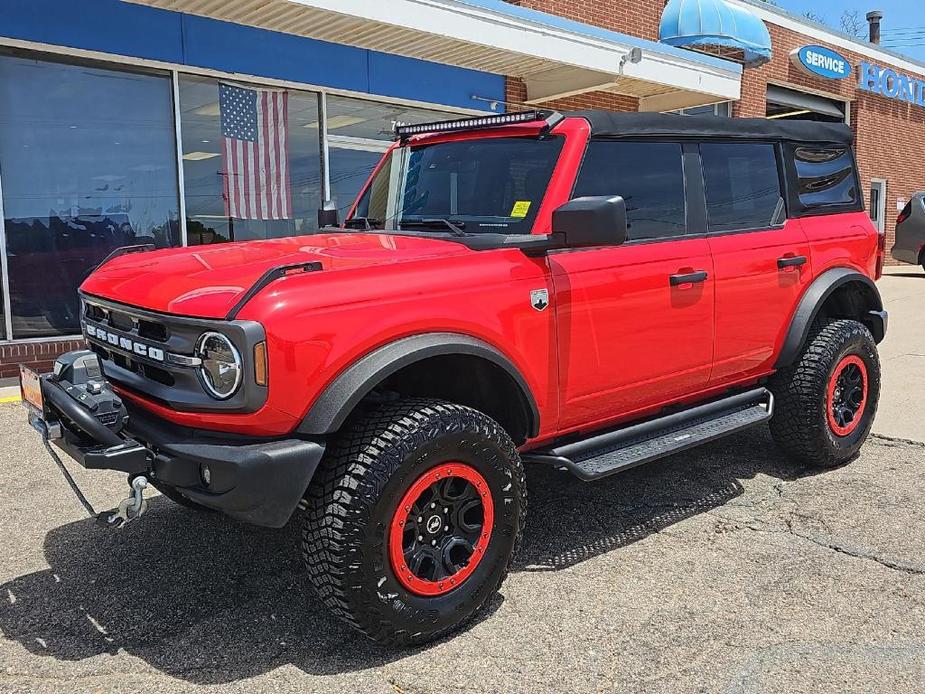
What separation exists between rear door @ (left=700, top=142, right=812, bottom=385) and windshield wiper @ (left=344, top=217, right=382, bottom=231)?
67.3 inches

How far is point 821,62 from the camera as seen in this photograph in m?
18.6

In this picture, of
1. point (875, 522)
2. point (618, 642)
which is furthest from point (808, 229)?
point (618, 642)

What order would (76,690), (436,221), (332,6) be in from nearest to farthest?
(76,690)
(436,221)
(332,6)

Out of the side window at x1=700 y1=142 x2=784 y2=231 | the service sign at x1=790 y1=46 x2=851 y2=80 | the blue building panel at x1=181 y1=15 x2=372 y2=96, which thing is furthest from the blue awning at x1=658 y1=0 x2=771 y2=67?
the side window at x1=700 y1=142 x2=784 y2=231

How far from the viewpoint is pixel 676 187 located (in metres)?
4.10

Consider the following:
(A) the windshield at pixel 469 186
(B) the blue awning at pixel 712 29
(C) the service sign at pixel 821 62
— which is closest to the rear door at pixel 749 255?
(A) the windshield at pixel 469 186

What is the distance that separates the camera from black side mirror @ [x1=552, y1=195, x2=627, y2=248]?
3.12 meters

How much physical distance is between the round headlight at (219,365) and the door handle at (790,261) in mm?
3062

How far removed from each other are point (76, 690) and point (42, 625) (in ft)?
1.83

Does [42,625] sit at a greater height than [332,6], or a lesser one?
lesser

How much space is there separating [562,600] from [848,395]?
2.62 meters

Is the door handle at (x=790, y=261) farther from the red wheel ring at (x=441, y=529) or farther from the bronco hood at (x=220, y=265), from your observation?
the red wheel ring at (x=441, y=529)

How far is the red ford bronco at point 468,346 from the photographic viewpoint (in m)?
2.70

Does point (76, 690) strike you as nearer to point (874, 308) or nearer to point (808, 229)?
point (808, 229)
